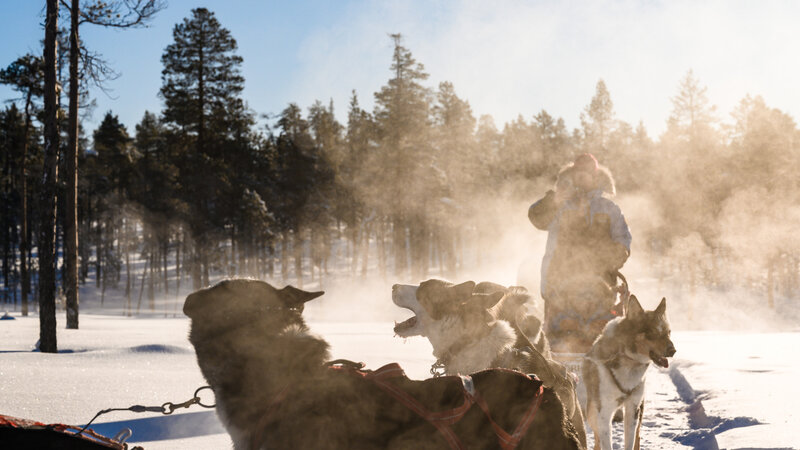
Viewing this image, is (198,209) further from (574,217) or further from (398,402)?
(398,402)

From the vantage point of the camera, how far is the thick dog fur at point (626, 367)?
14.9 ft

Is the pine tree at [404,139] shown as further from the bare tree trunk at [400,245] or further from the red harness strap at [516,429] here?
the red harness strap at [516,429]

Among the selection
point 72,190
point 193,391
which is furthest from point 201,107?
point 193,391

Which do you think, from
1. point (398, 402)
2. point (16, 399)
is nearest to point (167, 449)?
point (16, 399)

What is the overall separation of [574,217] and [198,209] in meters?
33.4

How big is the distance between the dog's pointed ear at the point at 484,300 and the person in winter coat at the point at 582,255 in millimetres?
1979

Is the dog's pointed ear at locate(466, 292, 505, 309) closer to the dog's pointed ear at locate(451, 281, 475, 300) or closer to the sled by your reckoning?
the dog's pointed ear at locate(451, 281, 475, 300)

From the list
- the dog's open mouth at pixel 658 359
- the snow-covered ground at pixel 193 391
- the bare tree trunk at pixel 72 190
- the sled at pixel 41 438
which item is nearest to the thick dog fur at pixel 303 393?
the sled at pixel 41 438

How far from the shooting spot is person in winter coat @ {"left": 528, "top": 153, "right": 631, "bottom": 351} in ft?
18.2

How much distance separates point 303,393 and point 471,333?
1992 millimetres

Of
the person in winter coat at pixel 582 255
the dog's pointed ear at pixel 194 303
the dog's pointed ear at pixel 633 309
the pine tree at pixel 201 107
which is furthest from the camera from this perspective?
the pine tree at pixel 201 107

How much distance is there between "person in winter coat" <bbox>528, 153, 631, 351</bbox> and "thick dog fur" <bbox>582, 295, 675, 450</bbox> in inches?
28.9

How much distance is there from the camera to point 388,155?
36.2 m

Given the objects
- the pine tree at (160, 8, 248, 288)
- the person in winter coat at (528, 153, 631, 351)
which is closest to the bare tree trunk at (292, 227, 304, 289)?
the pine tree at (160, 8, 248, 288)
